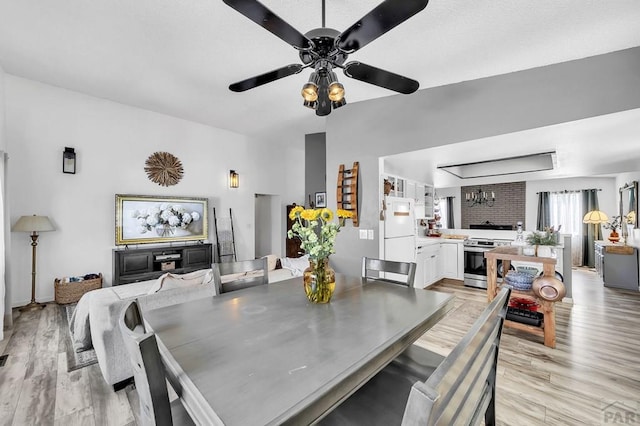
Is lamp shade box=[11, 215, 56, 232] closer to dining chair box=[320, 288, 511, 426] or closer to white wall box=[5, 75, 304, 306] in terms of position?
white wall box=[5, 75, 304, 306]

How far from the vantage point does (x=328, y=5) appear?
202 cm

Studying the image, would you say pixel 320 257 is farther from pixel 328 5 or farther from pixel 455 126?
pixel 455 126

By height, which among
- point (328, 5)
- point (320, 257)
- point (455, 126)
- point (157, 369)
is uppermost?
point (328, 5)

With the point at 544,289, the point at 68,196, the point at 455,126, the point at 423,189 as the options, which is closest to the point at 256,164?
the point at 68,196

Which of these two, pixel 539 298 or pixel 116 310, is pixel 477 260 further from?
pixel 116 310

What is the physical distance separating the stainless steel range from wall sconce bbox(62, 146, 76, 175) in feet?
21.8

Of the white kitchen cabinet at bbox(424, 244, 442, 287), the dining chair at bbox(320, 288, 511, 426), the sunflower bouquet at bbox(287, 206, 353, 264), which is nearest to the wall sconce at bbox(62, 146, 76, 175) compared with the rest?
the sunflower bouquet at bbox(287, 206, 353, 264)

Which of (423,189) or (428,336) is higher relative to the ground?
(423,189)

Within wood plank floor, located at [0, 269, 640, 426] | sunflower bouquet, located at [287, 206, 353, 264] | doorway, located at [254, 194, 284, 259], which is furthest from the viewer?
doorway, located at [254, 194, 284, 259]

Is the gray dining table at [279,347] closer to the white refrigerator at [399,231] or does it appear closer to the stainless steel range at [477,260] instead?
the white refrigerator at [399,231]

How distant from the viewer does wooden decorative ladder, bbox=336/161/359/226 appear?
375 cm

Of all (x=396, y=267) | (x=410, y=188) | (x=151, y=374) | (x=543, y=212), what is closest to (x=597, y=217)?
(x=543, y=212)

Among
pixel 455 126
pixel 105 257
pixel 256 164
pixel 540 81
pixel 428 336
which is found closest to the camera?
pixel 540 81

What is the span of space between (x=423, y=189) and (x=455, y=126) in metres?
2.53
